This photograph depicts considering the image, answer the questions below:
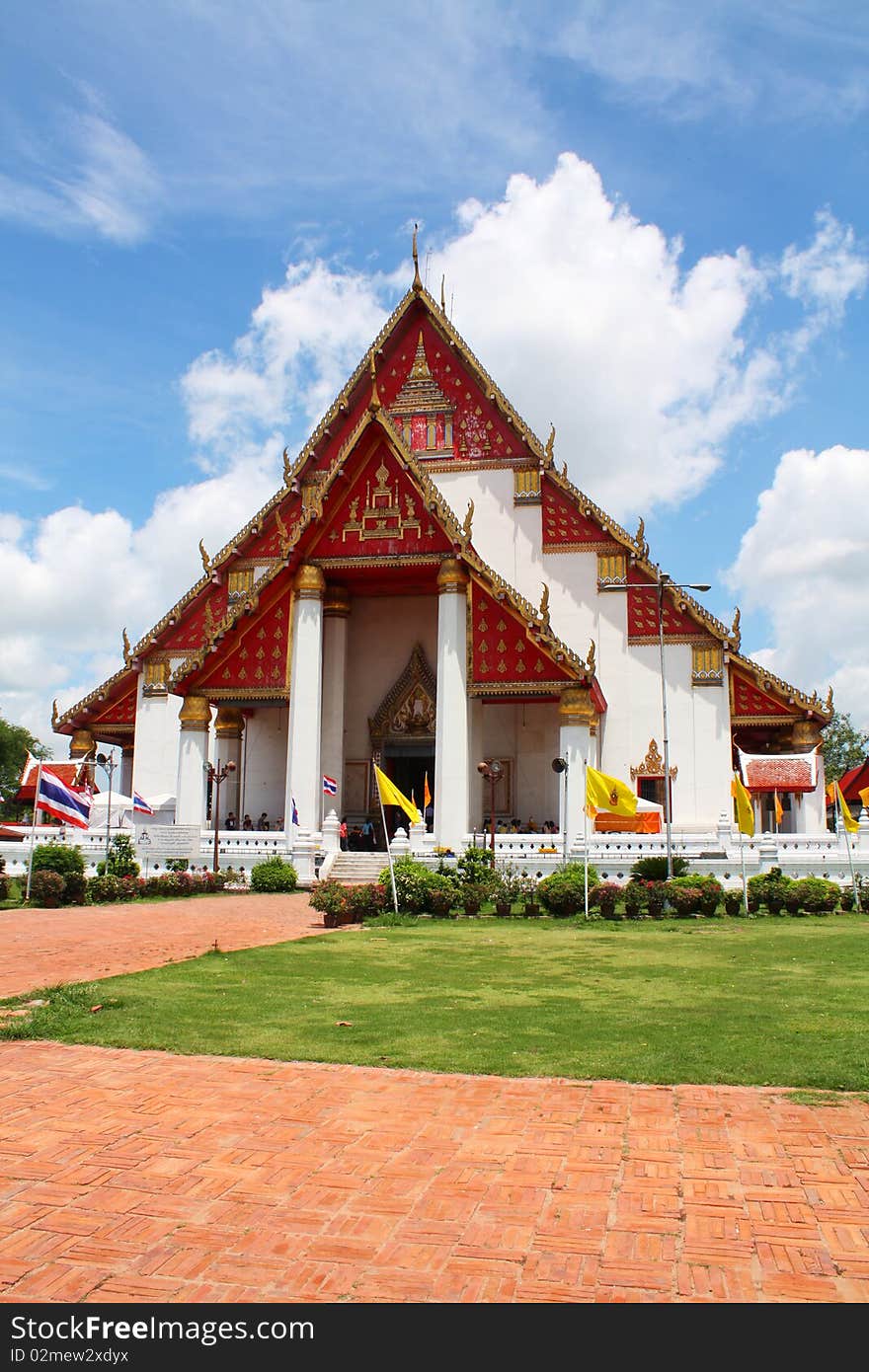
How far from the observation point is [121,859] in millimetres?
21250

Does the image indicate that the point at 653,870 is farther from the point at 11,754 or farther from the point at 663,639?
the point at 11,754

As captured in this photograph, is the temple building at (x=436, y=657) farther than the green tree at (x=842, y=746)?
No

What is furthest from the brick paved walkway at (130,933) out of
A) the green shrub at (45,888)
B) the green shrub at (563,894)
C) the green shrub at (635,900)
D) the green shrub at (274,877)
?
the green shrub at (635,900)

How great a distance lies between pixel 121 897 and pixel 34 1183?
1639cm

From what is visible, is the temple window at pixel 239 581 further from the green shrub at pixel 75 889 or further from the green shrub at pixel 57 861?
the green shrub at pixel 75 889

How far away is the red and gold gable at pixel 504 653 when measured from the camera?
78.0ft

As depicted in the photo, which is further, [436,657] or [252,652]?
[436,657]

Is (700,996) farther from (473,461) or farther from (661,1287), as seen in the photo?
(473,461)

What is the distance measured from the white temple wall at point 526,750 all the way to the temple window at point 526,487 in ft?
18.5

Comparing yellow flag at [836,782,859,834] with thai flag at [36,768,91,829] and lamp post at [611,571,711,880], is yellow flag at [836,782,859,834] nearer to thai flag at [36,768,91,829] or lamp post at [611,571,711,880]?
lamp post at [611,571,711,880]

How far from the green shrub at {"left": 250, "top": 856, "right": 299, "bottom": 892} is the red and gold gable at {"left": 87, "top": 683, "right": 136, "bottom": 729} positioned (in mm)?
9826

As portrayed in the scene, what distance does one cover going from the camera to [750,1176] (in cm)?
432

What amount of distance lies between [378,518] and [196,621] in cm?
689

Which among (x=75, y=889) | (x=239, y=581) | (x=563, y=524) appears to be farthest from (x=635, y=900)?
(x=239, y=581)
